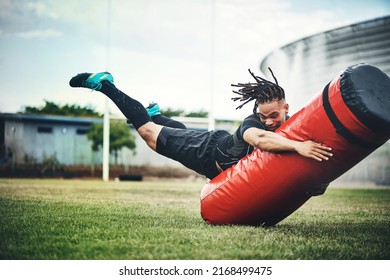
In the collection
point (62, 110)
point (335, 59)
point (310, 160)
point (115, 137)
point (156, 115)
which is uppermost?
point (335, 59)

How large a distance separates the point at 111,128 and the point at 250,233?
43.4ft

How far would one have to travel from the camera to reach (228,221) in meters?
3.02

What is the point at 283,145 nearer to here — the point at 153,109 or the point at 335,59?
the point at 153,109

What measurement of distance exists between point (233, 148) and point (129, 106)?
0.90 metres

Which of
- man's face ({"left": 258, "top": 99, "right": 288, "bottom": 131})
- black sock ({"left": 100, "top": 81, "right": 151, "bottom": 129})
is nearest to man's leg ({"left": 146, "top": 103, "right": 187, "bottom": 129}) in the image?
black sock ({"left": 100, "top": 81, "right": 151, "bottom": 129})

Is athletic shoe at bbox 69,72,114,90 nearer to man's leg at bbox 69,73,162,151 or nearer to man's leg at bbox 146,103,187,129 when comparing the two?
man's leg at bbox 69,73,162,151

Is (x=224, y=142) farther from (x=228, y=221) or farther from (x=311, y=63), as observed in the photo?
(x=311, y=63)

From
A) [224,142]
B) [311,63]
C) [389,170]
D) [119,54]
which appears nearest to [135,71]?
[119,54]

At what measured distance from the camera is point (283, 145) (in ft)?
8.66

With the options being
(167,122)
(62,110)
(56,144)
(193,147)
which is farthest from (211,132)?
(62,110)

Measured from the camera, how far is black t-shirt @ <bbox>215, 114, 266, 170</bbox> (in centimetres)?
301

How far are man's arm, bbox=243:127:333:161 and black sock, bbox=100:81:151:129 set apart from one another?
958 mm

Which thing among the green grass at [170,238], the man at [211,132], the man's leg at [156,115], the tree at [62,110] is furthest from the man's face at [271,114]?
the tree at [62,110]

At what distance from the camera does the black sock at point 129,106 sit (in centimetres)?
340
